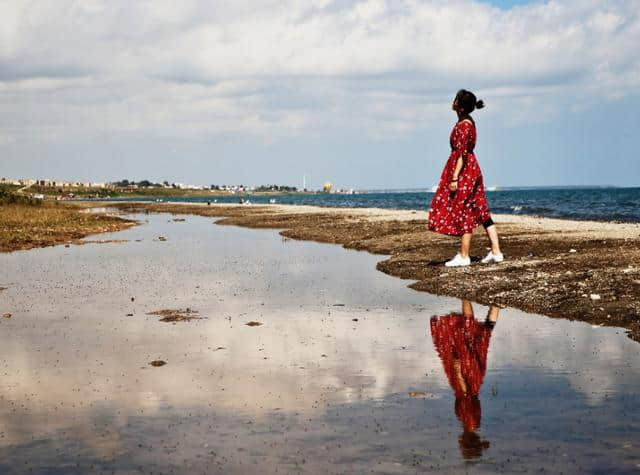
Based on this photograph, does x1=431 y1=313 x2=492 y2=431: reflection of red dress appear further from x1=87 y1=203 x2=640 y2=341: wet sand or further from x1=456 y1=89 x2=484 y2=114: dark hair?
x1=456 y1=89 x2=484 y2=114: dark hair

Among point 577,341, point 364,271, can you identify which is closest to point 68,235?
point 364,271

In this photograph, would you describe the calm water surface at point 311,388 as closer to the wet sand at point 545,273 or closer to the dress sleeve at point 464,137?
the wet sand at point 545,273

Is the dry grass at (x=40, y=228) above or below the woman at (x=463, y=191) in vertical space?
below

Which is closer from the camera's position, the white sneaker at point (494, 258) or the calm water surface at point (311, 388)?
the calm water surface at point (311, 388)

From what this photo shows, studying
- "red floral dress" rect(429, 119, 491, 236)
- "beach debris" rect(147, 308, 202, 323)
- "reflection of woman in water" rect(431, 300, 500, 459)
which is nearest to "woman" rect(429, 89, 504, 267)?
"red floral dress" rect(429, 119, 491, 236)

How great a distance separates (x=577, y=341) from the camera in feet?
32.9

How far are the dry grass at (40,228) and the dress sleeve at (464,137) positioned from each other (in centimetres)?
1834

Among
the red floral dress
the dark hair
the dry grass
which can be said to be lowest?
the dry grass

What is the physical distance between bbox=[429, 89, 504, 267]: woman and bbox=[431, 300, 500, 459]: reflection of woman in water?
4.28 m

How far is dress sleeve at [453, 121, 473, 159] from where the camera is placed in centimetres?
1769

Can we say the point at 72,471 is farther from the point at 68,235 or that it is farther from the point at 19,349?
the point at 68,235

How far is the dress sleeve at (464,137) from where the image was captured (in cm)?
1769

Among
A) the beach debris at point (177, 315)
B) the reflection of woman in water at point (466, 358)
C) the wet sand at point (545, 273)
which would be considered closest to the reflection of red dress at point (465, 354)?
the reflection of woman in water at point (466, 358)

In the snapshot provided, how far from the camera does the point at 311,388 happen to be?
7805 millimetres
